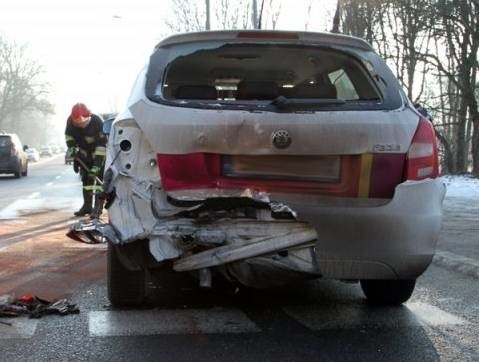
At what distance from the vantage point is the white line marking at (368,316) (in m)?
4.45

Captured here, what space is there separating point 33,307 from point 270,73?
2756 mm

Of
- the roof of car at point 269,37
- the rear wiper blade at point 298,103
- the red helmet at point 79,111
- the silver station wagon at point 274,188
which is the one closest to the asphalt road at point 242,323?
the silver station wagon at point 274,188

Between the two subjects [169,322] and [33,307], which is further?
[33,307]

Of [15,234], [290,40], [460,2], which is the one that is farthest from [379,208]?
[460,2]

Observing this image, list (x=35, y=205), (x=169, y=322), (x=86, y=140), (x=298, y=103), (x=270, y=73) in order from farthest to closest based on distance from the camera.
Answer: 1. (x=35, y=205)
2. (x=86, y=140)
3. (x=270, y=73)
4. (x=169, y=322)
5. (x=298, y=103)

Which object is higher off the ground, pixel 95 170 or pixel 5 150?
pixel 95 170

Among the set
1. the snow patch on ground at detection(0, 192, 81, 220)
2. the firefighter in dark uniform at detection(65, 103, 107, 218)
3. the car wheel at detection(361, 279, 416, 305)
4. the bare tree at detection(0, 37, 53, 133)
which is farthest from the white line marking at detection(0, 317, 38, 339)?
the bare tree at detection(0, 37, 53, 133)

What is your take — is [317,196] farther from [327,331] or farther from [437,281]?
[437,281]

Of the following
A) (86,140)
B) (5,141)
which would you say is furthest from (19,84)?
(86,140)

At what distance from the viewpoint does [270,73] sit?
579 cm

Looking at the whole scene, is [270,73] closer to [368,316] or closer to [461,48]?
[368,316]

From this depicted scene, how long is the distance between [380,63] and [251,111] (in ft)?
3.45

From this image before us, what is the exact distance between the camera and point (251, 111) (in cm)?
384

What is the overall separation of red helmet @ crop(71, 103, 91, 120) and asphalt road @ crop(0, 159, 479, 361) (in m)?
3.68
